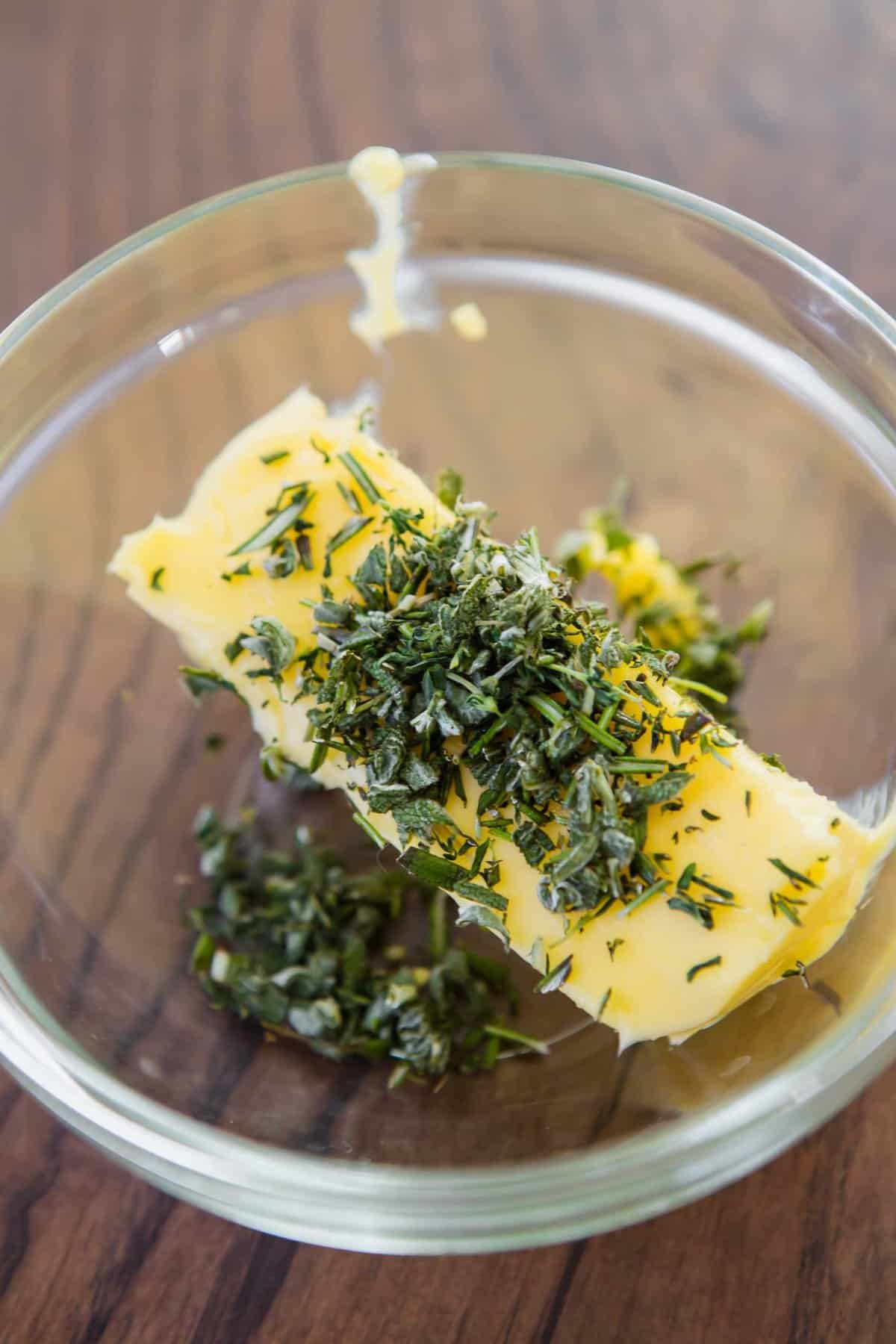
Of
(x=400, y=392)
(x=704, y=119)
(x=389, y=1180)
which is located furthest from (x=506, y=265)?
(x=389, y=1180)

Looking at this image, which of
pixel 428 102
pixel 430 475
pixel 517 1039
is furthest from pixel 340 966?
pixel 428 102

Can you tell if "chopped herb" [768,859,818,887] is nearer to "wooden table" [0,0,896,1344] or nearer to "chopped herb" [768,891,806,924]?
"chopped herb" [768,891,806,924]

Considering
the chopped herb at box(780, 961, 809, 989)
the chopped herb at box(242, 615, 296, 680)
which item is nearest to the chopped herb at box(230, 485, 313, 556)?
the chopped herb at box(242, 615, 296, 680)

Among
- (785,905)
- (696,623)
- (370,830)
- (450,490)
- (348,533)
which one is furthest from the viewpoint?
(696,623)

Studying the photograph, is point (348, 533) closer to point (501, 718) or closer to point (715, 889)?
point (501, 718)

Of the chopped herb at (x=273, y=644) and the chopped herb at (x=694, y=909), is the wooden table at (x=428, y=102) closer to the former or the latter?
Result: the chopped herb at (x=694, y=909)

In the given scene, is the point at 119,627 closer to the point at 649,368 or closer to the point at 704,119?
the point at 649,368
